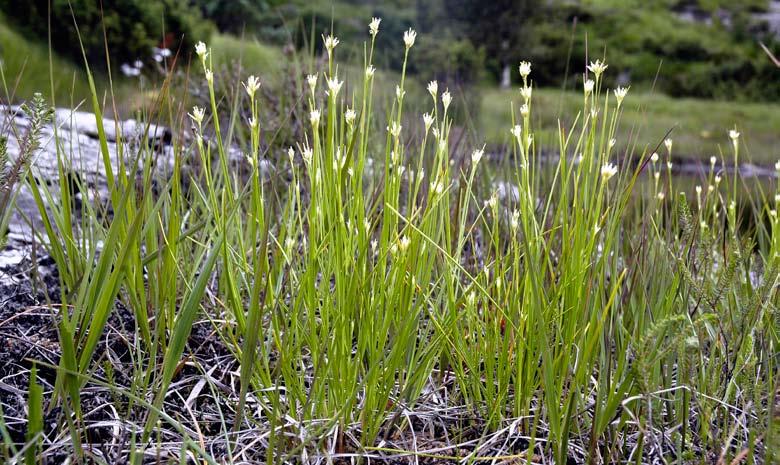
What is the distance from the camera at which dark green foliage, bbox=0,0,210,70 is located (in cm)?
934

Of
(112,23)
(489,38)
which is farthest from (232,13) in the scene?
(489,38)

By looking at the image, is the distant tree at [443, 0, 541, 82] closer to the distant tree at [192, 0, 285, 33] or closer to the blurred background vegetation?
the blurred background vegetation

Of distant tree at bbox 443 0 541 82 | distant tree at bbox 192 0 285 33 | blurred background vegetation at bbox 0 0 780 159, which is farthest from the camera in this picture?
distant tree at bbox 443 0 541 82

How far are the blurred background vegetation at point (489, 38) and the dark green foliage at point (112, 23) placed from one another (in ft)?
0.07

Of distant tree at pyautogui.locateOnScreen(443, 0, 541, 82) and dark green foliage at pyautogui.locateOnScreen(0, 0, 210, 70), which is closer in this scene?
dark green foliage at pyautogui.locateOnScreen(0, 0, 210, 70)

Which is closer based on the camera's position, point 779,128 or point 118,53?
point 118,53

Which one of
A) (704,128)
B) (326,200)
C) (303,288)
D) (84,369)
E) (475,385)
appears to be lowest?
(704,128)

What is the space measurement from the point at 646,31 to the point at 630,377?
23978 mm

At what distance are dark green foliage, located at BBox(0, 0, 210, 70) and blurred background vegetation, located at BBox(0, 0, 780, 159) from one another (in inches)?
0.9

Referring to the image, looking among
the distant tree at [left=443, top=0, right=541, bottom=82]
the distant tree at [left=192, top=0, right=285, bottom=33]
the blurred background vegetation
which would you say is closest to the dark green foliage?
the blurred background vegetation

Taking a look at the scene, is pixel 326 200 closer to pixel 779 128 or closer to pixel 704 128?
pixel 704 128

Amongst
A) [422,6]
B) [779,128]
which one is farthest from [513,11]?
[779,128]

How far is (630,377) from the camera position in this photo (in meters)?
1.04

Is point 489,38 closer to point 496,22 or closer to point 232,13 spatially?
point 496,22
